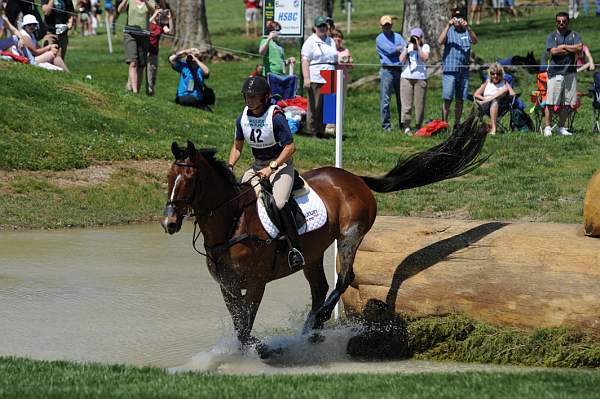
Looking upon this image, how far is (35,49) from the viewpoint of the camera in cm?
2231

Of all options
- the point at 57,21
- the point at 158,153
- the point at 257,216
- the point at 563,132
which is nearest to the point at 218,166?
the point at 257,216

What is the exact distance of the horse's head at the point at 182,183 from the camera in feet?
28.3

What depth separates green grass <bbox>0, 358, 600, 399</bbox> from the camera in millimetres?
7391

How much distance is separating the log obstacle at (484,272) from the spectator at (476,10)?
120ft

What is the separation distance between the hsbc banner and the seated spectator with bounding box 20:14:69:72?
4.34 metres

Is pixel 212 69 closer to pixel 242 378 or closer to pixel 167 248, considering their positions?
pixel 167 248

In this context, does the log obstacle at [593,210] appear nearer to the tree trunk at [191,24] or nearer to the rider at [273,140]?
the rider at [273,140]

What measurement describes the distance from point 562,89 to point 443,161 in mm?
11457

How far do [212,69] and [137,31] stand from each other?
31.9ft

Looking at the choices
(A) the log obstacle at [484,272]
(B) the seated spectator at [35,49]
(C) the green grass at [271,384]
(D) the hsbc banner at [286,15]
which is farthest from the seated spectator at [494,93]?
(C) the green grass at [271,384]

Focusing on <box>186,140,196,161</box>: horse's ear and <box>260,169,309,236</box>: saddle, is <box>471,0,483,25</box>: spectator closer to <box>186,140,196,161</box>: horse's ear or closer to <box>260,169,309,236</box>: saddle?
<box>260,169,309,236</box>: saddle

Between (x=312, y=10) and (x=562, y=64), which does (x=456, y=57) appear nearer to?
(x=562, y=64)

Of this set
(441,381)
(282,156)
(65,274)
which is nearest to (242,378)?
(441,381)

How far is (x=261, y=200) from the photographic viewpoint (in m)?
9.48
